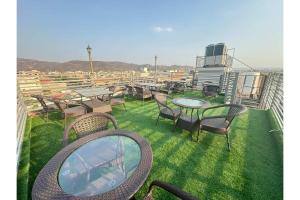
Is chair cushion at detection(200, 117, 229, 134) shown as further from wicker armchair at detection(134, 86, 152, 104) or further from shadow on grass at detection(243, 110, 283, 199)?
wicker armchair at detection(134, 86, 152, 104)

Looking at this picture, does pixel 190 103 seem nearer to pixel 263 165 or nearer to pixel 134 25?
pixel 263 165

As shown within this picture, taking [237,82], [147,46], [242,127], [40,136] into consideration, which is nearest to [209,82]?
[237,82]

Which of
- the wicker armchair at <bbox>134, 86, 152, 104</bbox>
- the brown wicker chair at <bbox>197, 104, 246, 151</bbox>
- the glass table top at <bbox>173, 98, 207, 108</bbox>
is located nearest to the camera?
the brown wicker chair at <bbox>197, 104, 246, 151</bbox>

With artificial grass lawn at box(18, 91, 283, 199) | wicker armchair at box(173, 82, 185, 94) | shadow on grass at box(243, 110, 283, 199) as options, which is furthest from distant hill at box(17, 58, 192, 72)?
artificial grass lawn at box(18, 91, 283, 199)

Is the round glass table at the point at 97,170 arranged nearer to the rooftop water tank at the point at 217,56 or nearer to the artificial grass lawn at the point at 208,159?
the artificial grass lawn at the point at 208,159

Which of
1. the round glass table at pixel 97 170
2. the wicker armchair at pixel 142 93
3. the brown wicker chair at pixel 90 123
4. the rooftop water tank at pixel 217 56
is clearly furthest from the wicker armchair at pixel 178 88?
the round glass table at pixel 97 170

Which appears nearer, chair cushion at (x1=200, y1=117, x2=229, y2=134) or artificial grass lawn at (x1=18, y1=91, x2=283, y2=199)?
artificial grass lawn at (x1=18, y1=91, x2=283, y2=199)
